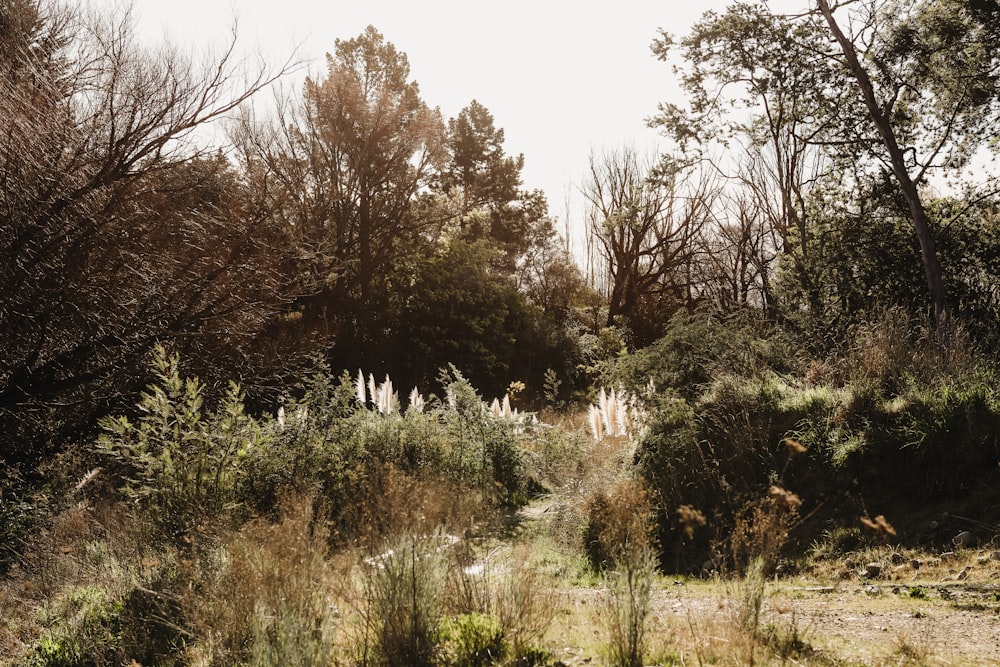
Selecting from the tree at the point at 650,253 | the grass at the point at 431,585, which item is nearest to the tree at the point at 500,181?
the tree at the point at 650,253

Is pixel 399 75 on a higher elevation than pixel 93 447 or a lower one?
higher

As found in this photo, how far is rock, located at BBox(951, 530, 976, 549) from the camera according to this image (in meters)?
→ 5.49

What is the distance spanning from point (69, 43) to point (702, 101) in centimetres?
1039

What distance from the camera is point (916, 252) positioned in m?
10.7

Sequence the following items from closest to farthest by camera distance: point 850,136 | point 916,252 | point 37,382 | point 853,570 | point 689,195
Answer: point 853,570 → point 37,382 → point 916,252 → point 850,136 → point 689,195

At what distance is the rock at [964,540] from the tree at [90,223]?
349 inches

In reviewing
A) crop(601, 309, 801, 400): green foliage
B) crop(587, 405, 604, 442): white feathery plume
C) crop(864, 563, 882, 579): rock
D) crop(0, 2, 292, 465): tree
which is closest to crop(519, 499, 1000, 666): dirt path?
crop(864, 563, 882, 579): rock

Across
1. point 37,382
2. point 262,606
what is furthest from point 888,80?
point 37,382

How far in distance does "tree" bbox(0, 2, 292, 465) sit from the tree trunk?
9399 millimetres

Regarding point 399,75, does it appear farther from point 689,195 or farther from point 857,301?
point 857,301

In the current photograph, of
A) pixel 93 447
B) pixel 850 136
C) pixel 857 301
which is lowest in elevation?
pixel 93 447

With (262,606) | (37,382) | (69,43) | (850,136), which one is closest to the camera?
(262,606)

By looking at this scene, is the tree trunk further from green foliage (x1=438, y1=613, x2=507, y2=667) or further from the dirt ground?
green foliage (x1=438, y1=613, x2=507, y2=667)

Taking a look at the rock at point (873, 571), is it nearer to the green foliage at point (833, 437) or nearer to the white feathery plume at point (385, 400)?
the green foliage at point (833, 437)
